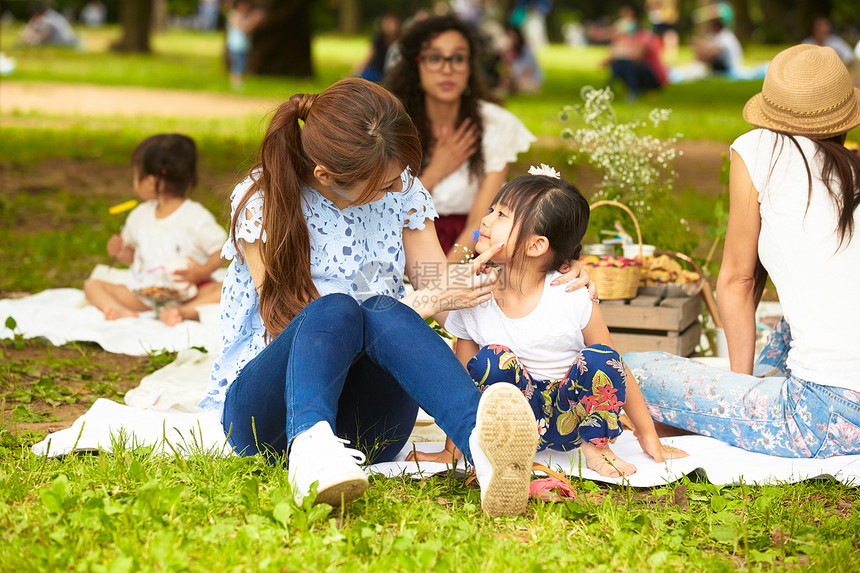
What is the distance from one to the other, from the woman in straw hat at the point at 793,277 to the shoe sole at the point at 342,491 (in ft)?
4.13

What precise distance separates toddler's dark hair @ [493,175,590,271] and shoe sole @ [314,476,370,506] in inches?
36.1

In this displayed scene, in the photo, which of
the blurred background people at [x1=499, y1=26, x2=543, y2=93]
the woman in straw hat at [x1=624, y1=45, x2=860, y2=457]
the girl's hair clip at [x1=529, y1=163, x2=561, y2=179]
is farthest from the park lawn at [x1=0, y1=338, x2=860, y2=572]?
the blurred background people at [x1=499, y1=26, x2=543, y2=93]

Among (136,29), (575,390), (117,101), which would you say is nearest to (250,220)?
(575,390)

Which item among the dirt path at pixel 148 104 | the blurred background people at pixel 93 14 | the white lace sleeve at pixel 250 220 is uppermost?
the blurred background people at pixel 93 14

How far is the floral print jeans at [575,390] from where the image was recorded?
8.51 feet

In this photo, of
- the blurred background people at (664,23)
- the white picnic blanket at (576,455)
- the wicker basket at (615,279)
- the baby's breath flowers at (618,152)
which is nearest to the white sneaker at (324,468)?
the white picnic blanket at (576,455)

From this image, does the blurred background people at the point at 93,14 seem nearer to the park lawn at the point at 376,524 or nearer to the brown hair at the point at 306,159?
the brown hair at the point at 306,159

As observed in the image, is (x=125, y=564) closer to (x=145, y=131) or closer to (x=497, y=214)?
(x=497, y=214)

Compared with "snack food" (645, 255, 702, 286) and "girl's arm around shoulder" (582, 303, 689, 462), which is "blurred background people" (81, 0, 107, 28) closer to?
"snack food" (645, 255, 702, 286)

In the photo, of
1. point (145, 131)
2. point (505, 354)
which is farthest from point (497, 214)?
point (145, 131)

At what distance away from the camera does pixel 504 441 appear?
7.07ft

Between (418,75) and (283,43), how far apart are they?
12863mm

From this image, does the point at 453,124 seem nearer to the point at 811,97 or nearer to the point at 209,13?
the point at 811,97

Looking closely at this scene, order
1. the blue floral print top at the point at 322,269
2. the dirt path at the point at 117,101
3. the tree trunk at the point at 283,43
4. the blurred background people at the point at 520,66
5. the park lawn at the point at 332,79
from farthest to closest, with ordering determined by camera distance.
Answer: the blurred background people at the point at 520,66, the tree trunk at the point at 283,43, the park lawn at the point at 332,79, the dirt path at the point at 117,101, the blue floral print top at the point at 322,269
